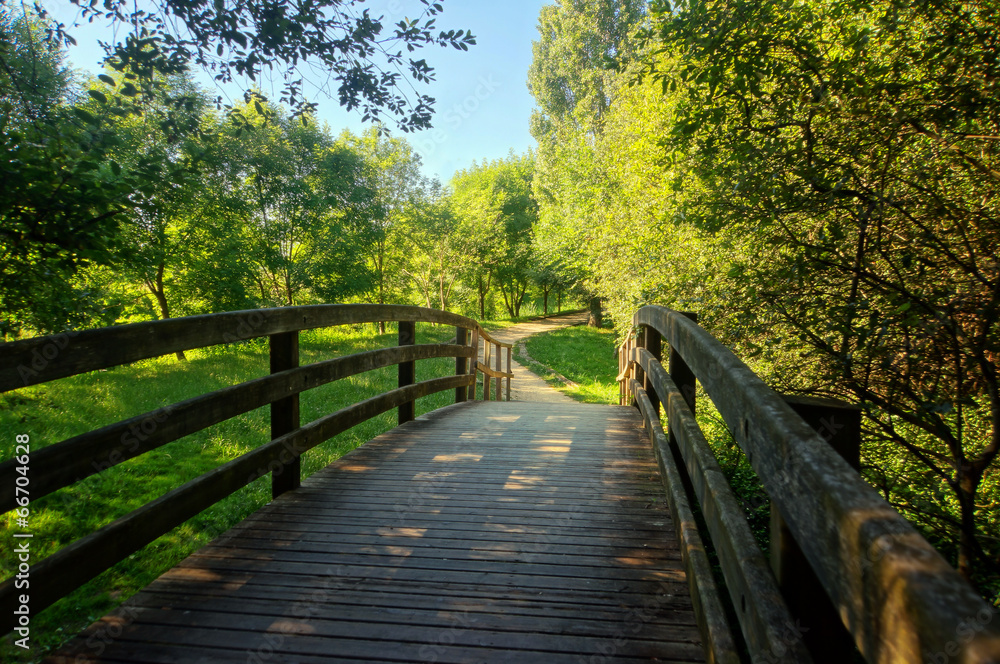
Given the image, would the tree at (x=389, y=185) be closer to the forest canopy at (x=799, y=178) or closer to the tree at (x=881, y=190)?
the forest canopy at (x=799, y=178)

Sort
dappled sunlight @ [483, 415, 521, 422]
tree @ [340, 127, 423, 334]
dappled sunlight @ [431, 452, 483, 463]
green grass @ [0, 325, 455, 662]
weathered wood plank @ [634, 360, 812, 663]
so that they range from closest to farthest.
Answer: weathered wood plank @ [634, 360, 812, 663], green grass @ [0, 325, 455, 662], dappled sunlight @ [431, 452, 483, 463], dappled sunlight @ [483, 415, 521, 422], tree @ [340, 127, 423, 334]

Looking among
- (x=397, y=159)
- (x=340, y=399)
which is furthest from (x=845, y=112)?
(x=397, y=159)

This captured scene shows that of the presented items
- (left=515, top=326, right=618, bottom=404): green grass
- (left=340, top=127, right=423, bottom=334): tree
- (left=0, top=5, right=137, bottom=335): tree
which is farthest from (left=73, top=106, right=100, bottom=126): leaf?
(left=340, top=127, right=423, bottom=334): tree

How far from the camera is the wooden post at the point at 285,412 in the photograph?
3.19 m

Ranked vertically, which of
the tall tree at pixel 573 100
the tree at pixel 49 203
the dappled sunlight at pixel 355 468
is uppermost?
the tall tree at pixel 573 100

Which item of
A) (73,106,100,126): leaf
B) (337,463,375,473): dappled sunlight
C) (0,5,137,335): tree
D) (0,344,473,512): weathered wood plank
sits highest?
(73,106,100,126): leaf

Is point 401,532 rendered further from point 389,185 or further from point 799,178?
point 389,185

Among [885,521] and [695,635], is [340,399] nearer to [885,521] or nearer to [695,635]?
[695,635]

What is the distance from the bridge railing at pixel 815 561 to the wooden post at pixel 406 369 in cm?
329

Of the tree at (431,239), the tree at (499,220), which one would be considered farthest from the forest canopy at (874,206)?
the tree at (499,220)

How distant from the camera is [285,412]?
326cm

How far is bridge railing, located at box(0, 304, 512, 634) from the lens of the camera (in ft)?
5.46

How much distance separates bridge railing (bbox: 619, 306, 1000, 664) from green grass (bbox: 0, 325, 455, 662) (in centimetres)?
331

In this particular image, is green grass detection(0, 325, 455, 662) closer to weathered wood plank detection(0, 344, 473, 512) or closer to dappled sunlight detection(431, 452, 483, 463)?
weathered wood plank detection(0, 344, 473, 512)
